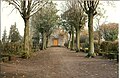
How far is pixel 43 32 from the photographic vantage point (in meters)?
55.4

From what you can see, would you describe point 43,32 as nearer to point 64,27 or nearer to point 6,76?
point 64,27

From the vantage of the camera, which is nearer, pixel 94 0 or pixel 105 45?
pixel 94 0

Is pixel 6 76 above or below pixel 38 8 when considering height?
below

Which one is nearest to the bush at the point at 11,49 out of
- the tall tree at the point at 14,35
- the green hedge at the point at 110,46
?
the green hedge at the point at 110,46

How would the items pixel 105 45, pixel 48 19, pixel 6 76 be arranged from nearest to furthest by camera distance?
pixel 6 76 → pixel 105 45 → pixel 48 19

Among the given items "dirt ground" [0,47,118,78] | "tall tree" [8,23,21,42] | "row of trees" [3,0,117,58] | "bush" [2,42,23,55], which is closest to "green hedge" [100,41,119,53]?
"row of trees" [3,0,117,58]

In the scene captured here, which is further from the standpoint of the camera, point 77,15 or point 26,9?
point 77,15

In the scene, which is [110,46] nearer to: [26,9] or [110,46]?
[110,46]

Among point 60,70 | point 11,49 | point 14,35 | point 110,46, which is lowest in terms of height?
point 60,70

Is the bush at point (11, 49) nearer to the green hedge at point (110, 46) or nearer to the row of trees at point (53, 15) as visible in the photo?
the row of trees at point (53, 15)

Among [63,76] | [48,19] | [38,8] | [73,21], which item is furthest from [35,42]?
[63,76]

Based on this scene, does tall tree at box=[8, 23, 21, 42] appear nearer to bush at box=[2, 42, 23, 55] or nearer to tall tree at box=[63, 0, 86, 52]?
tall tree at box=[63, 0, 86, 52]

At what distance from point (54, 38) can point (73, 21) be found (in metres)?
54.7

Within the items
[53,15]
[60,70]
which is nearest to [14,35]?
[53,15]
